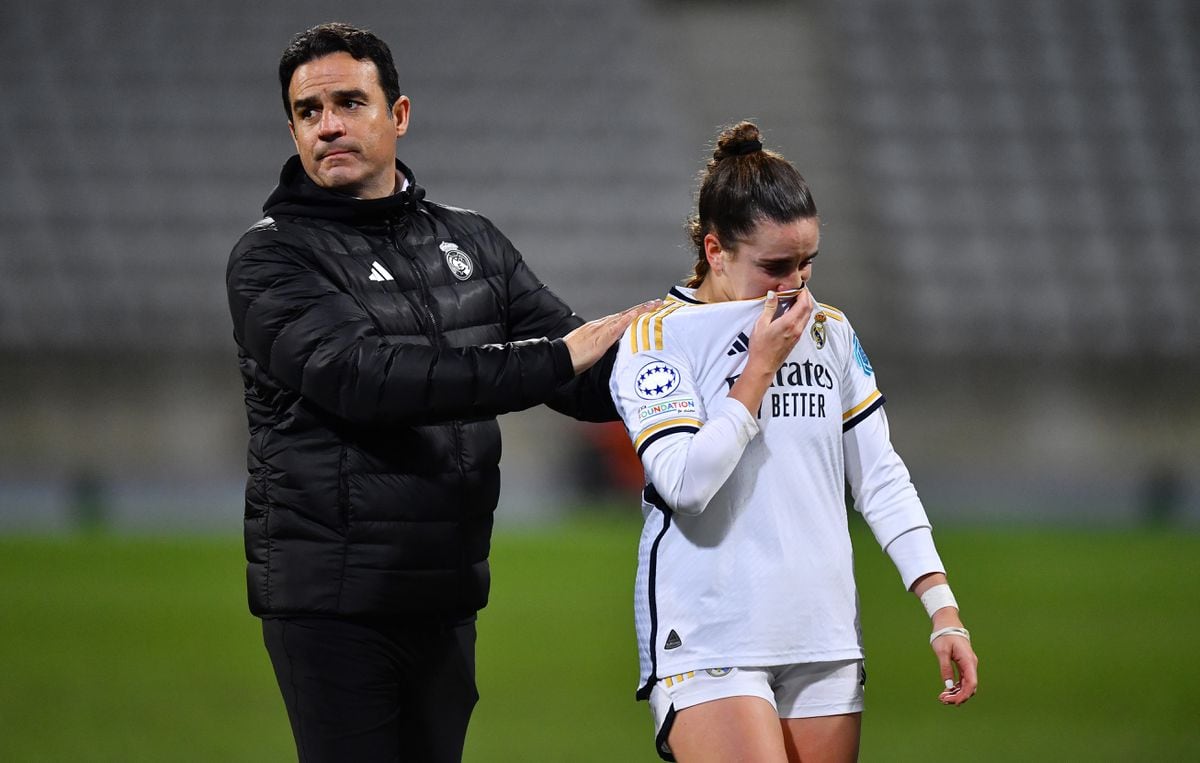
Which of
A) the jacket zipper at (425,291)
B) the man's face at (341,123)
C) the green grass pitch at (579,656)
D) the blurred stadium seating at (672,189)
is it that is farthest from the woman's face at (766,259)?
the blurred stadium seating at (672,189)

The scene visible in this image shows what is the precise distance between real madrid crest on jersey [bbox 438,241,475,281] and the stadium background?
9797mm

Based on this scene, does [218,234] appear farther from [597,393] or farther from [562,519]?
[597,393]

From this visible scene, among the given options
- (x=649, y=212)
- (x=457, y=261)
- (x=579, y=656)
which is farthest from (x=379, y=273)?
(x=649, y=212)

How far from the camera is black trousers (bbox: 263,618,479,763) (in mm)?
3082

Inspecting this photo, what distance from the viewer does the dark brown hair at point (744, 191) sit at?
2.79 m

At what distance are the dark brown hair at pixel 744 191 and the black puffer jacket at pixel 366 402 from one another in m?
0.42

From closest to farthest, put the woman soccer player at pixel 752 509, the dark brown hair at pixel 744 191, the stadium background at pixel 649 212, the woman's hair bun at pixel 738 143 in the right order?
the woman soccer player at pixel 752 509 → the dark brown hair at pixel 744 191 → the woman's hair bun at pixel 738 143 → the stadium background at pixel 649 212

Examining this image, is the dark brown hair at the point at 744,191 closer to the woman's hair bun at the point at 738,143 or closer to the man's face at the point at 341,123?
the woman's hair bun at the point at 738,143

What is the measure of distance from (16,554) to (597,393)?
10.8 m

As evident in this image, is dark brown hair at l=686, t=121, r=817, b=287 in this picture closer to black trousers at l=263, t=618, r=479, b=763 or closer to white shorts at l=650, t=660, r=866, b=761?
white shorts at l=650, t=660, r=866, b=761

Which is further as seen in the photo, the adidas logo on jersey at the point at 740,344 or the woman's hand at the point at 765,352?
the adidas logo on jersey at the point at 740,344

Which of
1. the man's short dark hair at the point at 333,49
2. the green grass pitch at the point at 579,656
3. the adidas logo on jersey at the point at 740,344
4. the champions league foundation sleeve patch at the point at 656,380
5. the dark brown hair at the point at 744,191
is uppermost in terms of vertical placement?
the man's short dark hair at the point at 333,49

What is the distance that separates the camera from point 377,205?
319 centimetres

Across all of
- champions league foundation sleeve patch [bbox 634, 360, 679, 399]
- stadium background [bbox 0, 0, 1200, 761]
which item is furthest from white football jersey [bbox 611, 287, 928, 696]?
stadium background [bbox 0, 0, 1200, 761]
